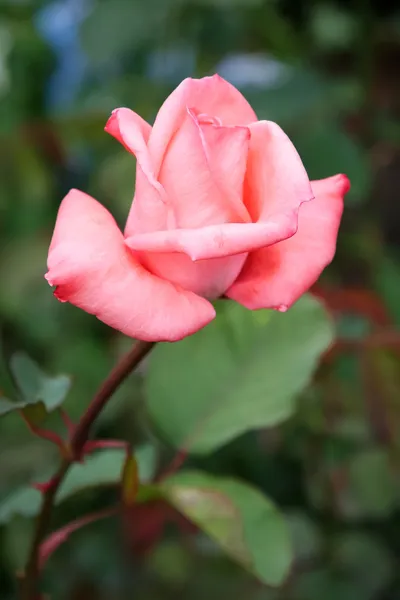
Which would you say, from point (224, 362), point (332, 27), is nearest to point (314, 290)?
point (224, 362)

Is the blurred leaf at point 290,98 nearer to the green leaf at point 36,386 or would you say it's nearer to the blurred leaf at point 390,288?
the blurred leaf at point 390,288

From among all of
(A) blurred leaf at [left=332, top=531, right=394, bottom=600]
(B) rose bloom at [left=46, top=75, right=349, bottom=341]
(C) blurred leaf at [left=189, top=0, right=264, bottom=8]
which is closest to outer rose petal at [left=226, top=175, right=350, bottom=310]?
(B) rose bloom at [left=46, top=75, right=349, bottom=341]

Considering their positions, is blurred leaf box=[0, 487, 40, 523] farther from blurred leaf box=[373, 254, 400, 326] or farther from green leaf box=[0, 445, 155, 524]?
blurred leaf box=[373, 254, 400, 326]

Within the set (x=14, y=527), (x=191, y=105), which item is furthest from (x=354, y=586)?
(x=191, y=105)

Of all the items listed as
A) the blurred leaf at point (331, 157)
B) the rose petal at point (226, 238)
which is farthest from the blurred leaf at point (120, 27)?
the rose petal at point (226, 238)

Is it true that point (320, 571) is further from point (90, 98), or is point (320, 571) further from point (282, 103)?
point (90, 98)

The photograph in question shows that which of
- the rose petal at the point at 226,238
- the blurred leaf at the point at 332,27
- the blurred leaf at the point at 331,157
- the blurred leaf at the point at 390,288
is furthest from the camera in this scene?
the blurred leaf at the point at 332,27
